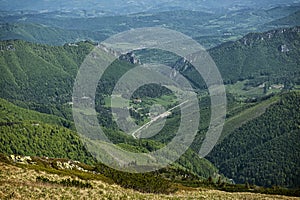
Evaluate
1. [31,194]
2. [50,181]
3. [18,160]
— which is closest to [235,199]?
[50,181]

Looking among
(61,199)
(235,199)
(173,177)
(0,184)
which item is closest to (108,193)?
(61,199)

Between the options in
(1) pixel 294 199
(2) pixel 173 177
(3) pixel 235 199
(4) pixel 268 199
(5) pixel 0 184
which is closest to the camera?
(5) pixel 0 184

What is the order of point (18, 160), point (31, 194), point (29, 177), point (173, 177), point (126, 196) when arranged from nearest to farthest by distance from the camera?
point (31, 194)
point (126, 196)
point (29, 177)
point (18, 160)
point (173, 177)

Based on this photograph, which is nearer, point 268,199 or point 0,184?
point 0,184

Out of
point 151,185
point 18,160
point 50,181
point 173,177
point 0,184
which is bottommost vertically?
point 173,177

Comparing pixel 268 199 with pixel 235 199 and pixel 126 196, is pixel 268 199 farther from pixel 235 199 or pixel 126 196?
pixel 126 196

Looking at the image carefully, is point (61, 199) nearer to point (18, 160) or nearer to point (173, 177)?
point (18, 160)

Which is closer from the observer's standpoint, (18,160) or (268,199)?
(268,199)

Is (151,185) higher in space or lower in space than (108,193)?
lower

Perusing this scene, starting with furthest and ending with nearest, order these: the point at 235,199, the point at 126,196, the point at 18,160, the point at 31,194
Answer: the point at 18,160
the point at 235,199
the point at 126,196
the point at 31,194
